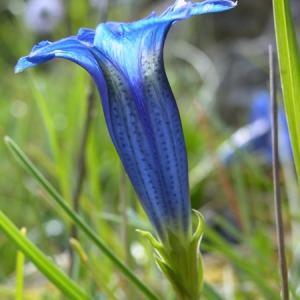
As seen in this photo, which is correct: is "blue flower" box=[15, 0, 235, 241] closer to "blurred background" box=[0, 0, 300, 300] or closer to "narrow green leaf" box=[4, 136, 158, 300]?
"narrow green leaf" box=[4, 136, 158, 300]

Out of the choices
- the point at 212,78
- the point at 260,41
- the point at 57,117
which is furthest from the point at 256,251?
the point at 260,41

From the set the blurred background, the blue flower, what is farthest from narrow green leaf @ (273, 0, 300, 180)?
the blurred background

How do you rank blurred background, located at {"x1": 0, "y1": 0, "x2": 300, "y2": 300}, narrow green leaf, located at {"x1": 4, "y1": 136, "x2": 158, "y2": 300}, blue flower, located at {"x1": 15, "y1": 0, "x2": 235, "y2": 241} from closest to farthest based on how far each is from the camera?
blue flower, located at {"x1": 15, "y1": 0, "x2": 235, "y2": 241} < narrow green leaf, located at {"x1": 4, "y1": 136, "x2": 158, "y2": 300} < blurred background, located at {"x1": 0, "y1": 0, "x2": 300, "y2": 300}

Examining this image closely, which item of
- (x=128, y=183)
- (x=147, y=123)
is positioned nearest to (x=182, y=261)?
(x=147, y=123)

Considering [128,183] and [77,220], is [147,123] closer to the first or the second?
[77,220]

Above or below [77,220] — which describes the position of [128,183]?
below

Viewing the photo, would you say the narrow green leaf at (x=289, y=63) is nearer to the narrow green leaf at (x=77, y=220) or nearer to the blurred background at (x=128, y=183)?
the narrow green leaf at (x=77, y=220)

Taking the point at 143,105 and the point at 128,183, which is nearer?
the point at 143,105

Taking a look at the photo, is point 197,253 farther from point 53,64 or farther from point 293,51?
point 53,64
